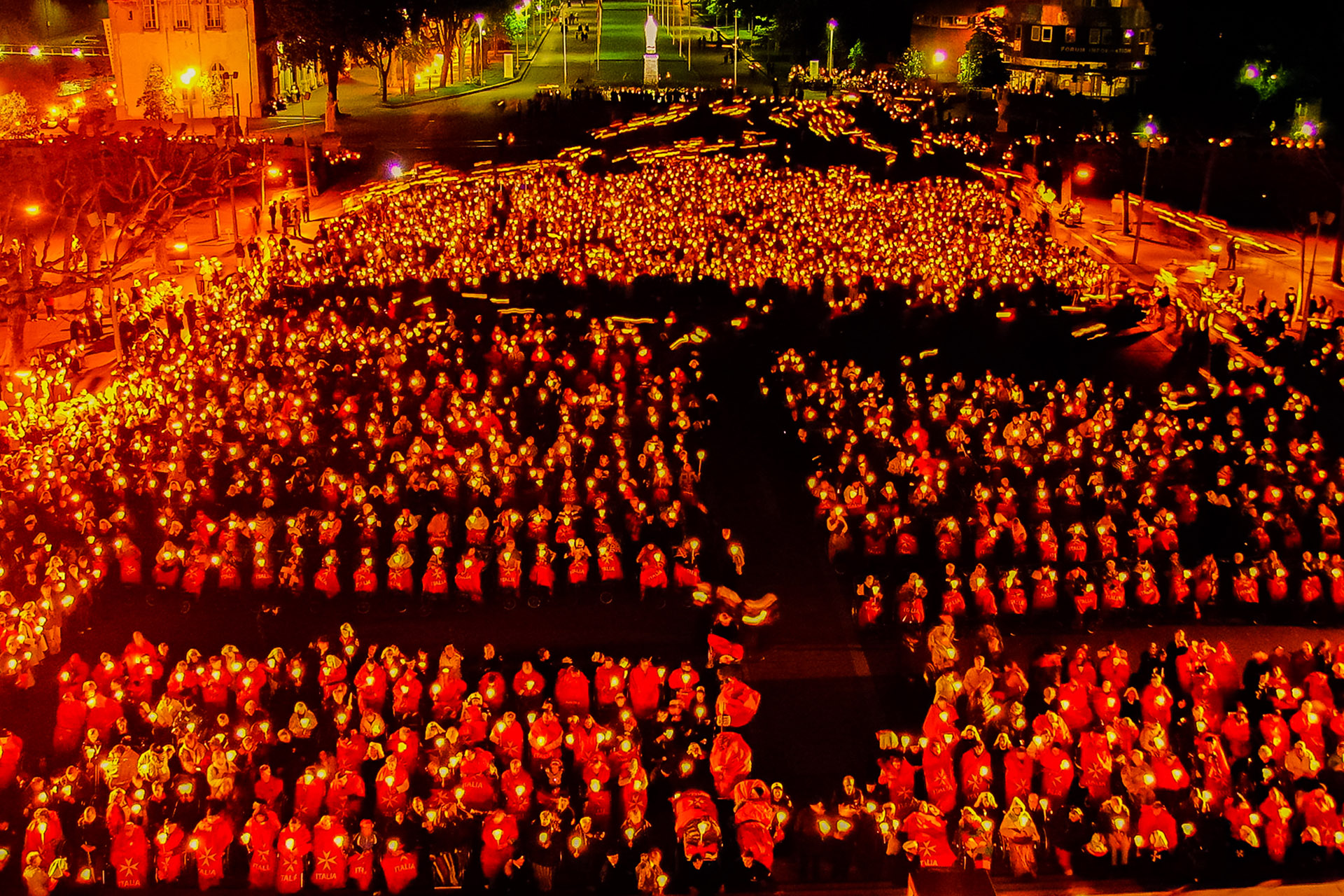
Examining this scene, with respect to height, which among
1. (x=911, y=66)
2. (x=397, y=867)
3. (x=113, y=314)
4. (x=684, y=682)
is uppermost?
(x=911, y=66)

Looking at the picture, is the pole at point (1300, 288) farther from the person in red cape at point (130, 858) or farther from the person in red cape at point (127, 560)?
the person in red cape at point (130, 858)

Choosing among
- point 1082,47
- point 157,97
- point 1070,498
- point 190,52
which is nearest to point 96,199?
point 1070,498

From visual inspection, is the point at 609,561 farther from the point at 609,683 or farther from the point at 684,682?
the point at 684,682

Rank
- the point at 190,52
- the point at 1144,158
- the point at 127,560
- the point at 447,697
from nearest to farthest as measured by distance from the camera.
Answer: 1. the point at 447,697
2. the point at 127,560
3. the point at 1144,158
4. the point at 190,52

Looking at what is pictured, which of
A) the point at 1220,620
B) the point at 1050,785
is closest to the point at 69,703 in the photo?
the point at 1050,785

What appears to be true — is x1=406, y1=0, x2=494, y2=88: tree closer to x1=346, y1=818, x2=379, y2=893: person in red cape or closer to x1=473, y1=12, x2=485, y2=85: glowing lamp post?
x1=473, y1=12, x2=485, y2=85: glowing lamp post
